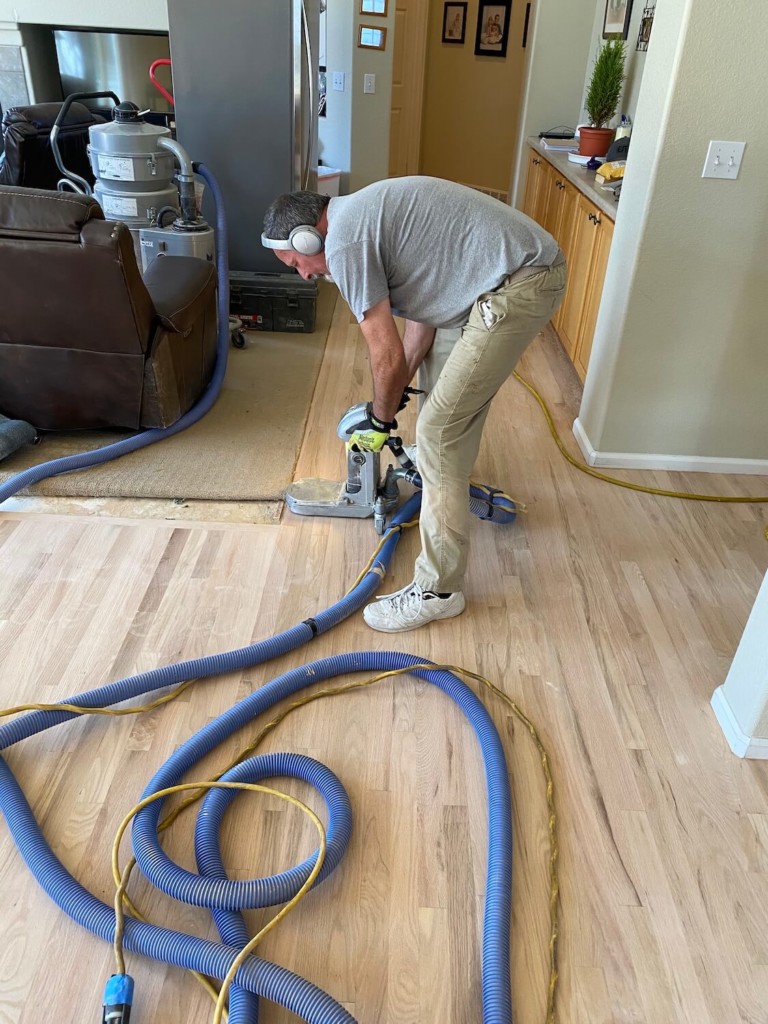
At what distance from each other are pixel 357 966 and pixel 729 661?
49.0 inches

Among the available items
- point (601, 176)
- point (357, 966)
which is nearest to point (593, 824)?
point (357, 966)

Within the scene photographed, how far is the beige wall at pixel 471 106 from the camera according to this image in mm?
6930

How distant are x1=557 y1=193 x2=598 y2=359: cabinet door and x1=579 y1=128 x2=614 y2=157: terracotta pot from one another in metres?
0.53

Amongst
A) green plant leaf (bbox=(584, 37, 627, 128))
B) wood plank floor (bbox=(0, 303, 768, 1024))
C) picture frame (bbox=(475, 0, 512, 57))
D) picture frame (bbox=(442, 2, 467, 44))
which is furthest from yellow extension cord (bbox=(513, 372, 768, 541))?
picture frame (bbox=(442, 2, 467, 44))

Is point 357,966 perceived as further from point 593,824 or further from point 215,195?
point 215,195

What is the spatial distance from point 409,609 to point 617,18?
14.0ft

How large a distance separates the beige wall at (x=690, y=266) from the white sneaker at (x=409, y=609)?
1139 mm

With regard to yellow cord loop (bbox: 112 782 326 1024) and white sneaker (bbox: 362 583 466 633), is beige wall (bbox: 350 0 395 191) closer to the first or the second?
white sneaker (bbox: 362 583 466 633)

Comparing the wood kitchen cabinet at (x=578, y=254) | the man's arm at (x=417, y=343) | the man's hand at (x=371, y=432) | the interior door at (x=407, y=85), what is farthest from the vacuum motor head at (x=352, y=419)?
the interior door at (x=407, y=85)

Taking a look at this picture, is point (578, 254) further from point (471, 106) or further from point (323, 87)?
point (471, 106)

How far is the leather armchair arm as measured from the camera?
2754 millimetres

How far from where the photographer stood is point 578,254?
11.7 feet

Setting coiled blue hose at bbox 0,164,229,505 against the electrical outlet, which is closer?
the electrical outlet

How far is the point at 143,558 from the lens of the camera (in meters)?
2.27
